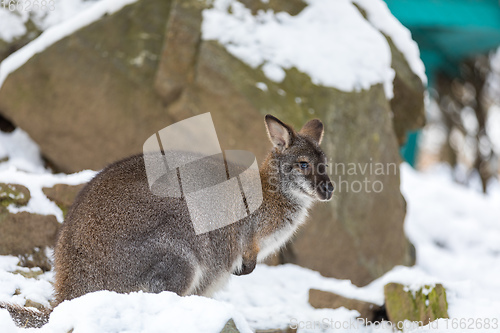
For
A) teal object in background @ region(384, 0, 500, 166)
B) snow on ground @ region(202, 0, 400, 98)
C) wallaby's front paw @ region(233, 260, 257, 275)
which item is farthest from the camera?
teal object in background @ region(384, 0, 500, 166)

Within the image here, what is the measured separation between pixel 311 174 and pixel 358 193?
2.55m

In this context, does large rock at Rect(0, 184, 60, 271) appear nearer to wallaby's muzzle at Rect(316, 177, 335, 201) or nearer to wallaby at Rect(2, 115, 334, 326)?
wallaby at Rect(2, 115, 334, 326)

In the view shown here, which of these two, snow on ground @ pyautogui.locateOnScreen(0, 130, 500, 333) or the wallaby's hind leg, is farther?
the wallaby's hind leg

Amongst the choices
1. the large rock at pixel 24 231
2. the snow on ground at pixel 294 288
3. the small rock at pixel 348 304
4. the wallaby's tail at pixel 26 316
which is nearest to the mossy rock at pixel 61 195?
the snow on ground at pixel 294 288

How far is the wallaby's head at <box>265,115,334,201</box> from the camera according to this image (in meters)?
4.56

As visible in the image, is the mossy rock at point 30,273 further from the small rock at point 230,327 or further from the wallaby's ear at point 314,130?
the wallaby's ear at point 314,130

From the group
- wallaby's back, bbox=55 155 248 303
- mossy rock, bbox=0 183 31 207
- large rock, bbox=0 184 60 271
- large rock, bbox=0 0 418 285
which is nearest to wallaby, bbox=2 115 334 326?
wallaby's back, bbox=55 155 248 303

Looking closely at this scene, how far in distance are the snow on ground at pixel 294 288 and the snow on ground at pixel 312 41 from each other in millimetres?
2328

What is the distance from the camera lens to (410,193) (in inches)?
434

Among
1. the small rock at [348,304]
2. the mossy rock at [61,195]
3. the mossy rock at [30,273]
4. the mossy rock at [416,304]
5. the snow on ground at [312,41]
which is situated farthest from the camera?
the snow on ground at [312,41]

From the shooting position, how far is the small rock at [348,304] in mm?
5184

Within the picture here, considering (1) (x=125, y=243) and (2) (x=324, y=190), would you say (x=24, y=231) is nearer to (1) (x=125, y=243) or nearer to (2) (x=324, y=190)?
(1) (x=125, y=243)

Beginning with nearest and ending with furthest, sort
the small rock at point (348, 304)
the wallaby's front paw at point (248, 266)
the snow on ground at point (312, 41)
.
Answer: the wallaby's front paw at point (248, 266)
the small rock at point (348, 304)
the snow on ground at point (312, 41)

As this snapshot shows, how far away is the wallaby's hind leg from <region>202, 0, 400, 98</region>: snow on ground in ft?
11.6
